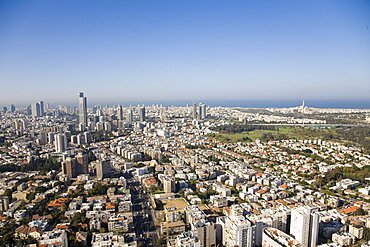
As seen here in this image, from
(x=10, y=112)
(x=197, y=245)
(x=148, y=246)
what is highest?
(x=10, y=112)

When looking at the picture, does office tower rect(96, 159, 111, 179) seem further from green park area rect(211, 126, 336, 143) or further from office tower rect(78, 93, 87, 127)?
office tower rect(78, 93, 87, 127)

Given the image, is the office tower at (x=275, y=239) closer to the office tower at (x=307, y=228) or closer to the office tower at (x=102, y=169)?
the office tower at (x=307, y=228)

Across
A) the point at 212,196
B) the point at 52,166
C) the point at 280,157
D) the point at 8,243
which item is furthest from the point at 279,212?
the point at 52,166

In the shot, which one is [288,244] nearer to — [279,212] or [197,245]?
[279,212]

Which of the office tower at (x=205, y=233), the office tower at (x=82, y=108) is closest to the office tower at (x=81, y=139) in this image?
the office tower at (x=82, y=108)

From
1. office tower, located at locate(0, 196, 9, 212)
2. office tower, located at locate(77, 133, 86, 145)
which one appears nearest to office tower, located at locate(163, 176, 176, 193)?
office tower, located at locate(0, 196, 9, 212)

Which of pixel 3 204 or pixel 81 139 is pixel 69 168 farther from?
pixel 81 139
